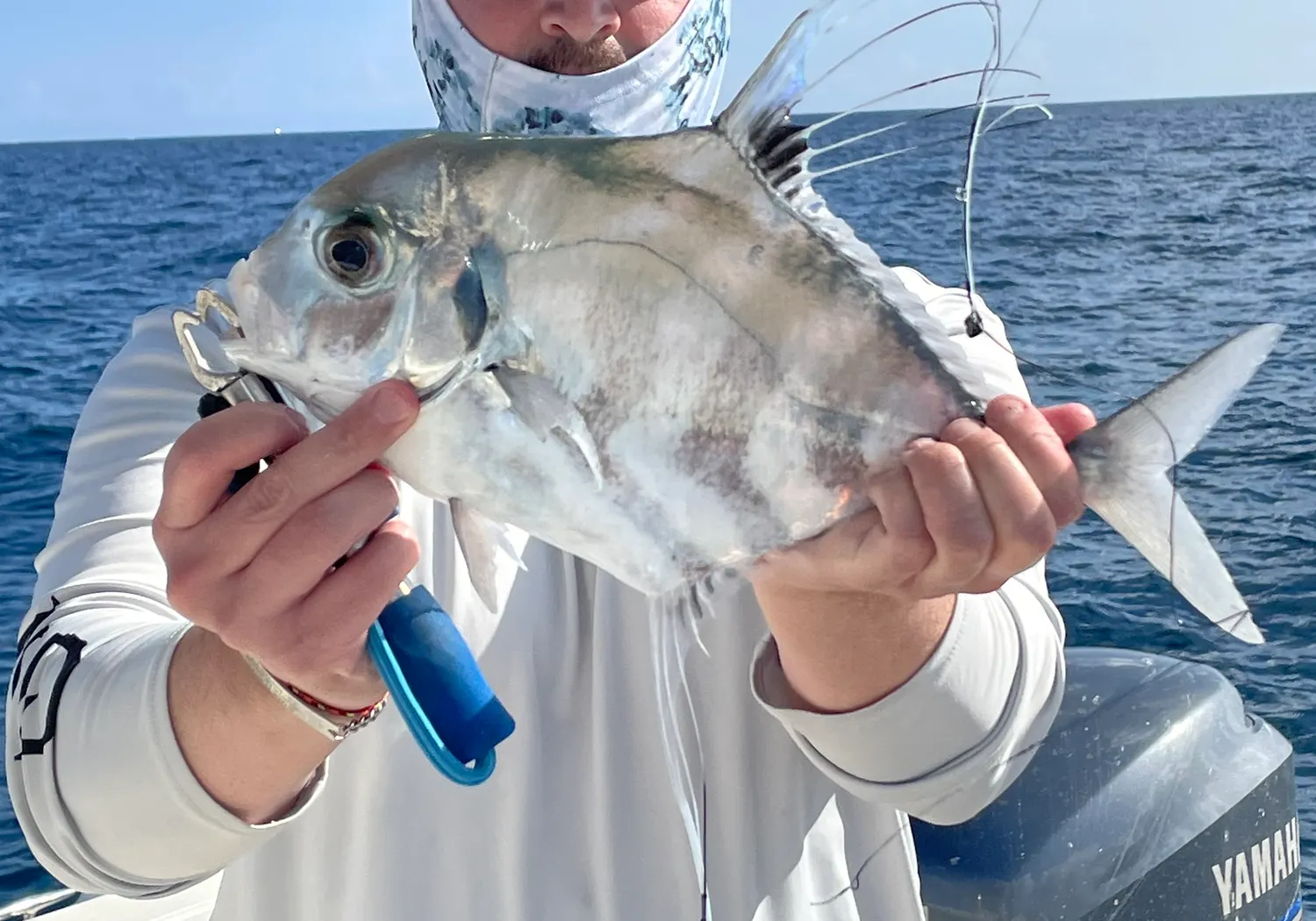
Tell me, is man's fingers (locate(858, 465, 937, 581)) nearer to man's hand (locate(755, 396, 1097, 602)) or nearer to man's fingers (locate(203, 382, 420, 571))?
man's hand (locate(755, 396, 1097, 602))

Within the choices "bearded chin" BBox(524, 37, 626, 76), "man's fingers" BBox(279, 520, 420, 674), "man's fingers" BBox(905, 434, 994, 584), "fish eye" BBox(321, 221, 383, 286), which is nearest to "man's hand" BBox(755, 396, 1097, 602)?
"man's fingers" BBox(905, 434, 994, 584)

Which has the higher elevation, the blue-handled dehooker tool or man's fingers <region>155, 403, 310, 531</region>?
man's fingers <region>155, 403, 310, 531</region>

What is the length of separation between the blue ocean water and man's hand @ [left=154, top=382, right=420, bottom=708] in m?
0.61

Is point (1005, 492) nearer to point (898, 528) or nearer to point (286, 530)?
point (898, 528)

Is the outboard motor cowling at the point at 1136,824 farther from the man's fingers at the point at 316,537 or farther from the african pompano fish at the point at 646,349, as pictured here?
the man's fingers at the point at 316,537

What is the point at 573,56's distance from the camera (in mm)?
1978

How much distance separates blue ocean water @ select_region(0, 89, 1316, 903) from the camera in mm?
6402

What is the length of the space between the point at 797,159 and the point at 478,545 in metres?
0.54

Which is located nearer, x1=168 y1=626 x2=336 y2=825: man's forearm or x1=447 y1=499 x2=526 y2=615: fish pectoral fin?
x1=447 y1=499 x2=526 y2=615: fish pectoral fin

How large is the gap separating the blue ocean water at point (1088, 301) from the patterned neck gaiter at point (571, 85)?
18.5 inches

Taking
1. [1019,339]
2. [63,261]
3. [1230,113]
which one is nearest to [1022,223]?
[1019,339]

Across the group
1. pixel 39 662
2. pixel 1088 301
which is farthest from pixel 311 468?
pixel 1088 301

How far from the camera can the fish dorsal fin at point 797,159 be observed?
1.25m

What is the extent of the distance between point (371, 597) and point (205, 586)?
17cm
